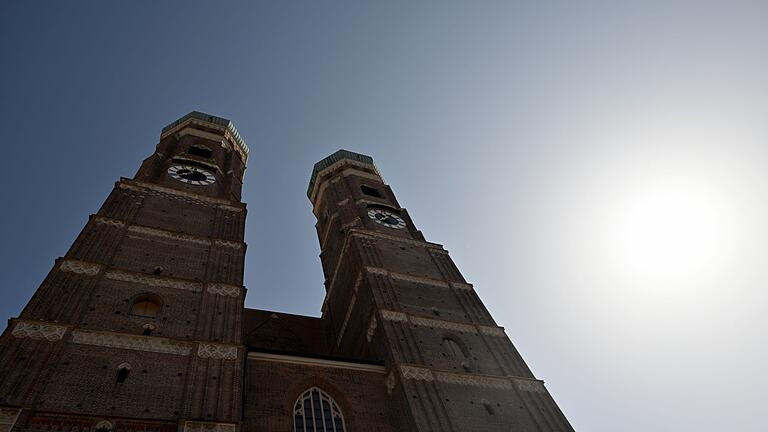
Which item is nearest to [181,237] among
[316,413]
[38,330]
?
[38,330]

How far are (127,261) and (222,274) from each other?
3.89 metres

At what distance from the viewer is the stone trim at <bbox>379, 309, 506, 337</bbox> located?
82.6 ft

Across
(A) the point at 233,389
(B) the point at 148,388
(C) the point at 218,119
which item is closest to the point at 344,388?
(A) the point at 233,389

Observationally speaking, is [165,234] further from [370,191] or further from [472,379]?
[370,191]

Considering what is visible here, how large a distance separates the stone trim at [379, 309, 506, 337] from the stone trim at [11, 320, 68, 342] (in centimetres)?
1289

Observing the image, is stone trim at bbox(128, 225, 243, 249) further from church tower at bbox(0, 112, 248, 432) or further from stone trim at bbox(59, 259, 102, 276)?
stone trim at bbox(59, 259, 102, 276)

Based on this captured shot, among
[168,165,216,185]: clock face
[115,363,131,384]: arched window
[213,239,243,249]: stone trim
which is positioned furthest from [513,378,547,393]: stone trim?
[168,165,216,185]: clock face

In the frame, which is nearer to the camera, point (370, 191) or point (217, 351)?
point (217, 351)

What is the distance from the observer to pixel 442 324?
2597cm

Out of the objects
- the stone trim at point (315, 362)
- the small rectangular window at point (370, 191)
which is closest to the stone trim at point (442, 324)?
the stone trim at point (315, 362)

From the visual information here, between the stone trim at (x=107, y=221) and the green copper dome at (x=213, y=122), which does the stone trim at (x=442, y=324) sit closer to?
the stone trim at (x=107, y=221)

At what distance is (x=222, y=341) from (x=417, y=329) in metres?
9.21

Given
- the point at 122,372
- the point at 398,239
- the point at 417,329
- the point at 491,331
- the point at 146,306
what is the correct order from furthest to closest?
the point at 398,239
the point at 491,331
the point at 417,329
the point at 146,306
the point at 122,372

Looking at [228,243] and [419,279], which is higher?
[228,243]
